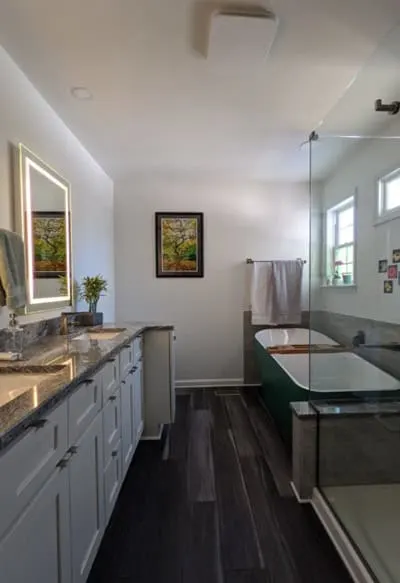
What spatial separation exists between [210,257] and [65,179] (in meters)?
1.94

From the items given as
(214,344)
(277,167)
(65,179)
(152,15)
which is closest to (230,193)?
(277,167)

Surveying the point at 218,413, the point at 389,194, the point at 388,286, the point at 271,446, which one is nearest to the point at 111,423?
the point at 271,446

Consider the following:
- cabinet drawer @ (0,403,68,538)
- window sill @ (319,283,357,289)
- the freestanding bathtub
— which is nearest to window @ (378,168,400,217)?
window sill @ (319,283,357,289)

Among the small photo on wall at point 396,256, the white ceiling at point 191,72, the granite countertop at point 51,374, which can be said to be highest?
the white ceiling at point 191,72

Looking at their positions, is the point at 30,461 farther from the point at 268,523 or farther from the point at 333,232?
the point at 333,232

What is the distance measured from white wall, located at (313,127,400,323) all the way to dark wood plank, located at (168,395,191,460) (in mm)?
1705

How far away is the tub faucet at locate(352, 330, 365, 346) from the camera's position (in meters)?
2.93

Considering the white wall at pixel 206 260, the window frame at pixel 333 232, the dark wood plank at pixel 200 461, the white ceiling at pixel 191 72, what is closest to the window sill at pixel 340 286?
the window frame at pixel 333 232

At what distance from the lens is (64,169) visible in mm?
2709

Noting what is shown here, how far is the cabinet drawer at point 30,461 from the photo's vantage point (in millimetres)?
806

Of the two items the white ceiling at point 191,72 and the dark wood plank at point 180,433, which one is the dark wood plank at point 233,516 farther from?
the white ceiling at point 191,72

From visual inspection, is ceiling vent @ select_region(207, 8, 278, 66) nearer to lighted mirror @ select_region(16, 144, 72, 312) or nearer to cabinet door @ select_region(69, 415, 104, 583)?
lighted mirror @ select_region(16, 144, 72, 312)

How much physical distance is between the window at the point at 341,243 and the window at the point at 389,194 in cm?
39

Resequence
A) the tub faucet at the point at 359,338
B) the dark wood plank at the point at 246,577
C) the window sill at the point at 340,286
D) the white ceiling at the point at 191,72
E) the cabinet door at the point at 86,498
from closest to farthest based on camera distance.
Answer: the cabinet door at the point at 86,498
the dark wood plank at the point at 246,577
the white ceiling at the point at 191,72
the tub faucet at the point at 359,338
the window sill at the point at 340,286
